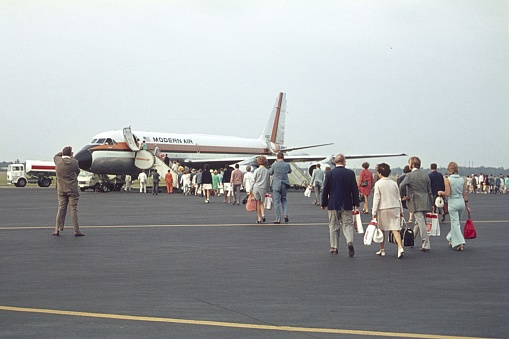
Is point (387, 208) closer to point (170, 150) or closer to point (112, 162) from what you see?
point (112, 162)

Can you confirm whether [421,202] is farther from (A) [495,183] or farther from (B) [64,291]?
(A) [495,183]

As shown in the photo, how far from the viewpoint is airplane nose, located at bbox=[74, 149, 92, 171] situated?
4697cm

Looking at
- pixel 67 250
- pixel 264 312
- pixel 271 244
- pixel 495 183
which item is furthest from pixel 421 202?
pixel 495 183

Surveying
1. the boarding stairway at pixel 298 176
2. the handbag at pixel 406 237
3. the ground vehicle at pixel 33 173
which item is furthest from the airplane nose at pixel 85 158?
the handbag at pixel 406 237

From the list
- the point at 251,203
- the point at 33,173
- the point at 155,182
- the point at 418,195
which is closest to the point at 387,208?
A: the point at 418,195

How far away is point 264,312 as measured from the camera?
27.0 ft

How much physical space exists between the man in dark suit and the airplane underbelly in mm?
34635

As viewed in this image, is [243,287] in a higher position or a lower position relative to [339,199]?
lower

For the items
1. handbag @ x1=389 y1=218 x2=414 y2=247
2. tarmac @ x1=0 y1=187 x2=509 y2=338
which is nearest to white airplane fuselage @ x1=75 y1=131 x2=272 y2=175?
tarmac @ x1=0 y1=187 x2=509 y2=338

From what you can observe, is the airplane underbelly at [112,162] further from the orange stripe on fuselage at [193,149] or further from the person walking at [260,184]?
the person walking at [260,184]

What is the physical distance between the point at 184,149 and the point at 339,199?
41.1m

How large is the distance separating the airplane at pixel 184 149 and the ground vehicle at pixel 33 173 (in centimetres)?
1421

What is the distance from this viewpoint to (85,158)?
4706 centimetres

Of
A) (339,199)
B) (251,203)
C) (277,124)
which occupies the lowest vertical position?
(251,203)
